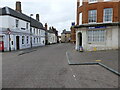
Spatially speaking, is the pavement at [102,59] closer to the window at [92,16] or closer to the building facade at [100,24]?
the building facade at [100,24]

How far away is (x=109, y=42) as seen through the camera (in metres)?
16.7

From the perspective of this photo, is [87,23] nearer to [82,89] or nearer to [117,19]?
[117,19]

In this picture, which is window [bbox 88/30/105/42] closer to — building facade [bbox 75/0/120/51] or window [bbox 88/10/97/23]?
building facade [bbox 75/0/120/51]

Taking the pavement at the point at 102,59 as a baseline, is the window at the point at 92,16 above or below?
above

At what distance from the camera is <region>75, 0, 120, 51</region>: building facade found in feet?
54.2

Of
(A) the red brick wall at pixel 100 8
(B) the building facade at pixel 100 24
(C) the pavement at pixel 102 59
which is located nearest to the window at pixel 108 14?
(B) the building facade at pixel 100 24

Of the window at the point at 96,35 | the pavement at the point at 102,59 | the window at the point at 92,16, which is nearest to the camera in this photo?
the pavement at the point at 102,59

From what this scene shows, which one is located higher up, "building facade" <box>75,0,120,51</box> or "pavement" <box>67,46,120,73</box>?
"building facade" <box>75,0,120,51</box>

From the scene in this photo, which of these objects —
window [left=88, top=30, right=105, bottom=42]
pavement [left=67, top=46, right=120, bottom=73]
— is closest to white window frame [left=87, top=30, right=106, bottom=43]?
window [left=88, top=30, right=105, bottom=42]

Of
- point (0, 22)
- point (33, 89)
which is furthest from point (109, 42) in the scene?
point (0, 22)

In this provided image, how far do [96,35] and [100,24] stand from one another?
1.82 meters

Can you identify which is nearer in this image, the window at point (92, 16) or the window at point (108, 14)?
the window at point (108, 14)

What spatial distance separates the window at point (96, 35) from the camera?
673 inches

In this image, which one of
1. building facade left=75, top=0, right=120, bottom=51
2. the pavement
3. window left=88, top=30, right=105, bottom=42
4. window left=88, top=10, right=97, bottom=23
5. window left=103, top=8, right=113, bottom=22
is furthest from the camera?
window left=88, top=10, right=97, bottom=23
